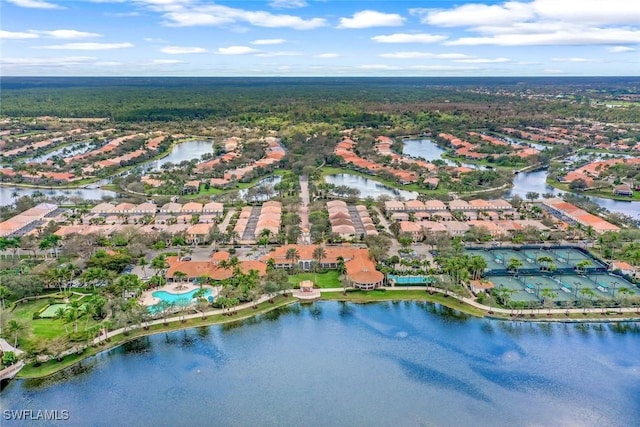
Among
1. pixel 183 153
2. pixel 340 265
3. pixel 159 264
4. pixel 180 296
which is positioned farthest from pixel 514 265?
pixel 183 153

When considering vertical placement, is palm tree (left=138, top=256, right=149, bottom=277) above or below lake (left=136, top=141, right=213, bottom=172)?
below

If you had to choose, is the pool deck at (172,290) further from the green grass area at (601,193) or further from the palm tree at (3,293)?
the green grass area at (601,193)

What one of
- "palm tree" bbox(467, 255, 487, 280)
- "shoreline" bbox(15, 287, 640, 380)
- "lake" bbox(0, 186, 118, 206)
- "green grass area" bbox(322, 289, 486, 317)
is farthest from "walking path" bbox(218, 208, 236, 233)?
"palm tree" bbox(467, 255, 487, 280)

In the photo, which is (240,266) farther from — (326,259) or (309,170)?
(309,170)

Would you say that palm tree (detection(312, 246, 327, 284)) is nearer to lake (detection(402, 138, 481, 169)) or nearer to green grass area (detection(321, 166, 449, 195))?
green grass area (detection(321, 166, 449, 195))

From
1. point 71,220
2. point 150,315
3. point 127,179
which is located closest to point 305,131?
point 127,179

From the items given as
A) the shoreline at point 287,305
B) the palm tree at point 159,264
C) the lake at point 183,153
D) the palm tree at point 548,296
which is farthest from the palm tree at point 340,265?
the lake at point 183,153
